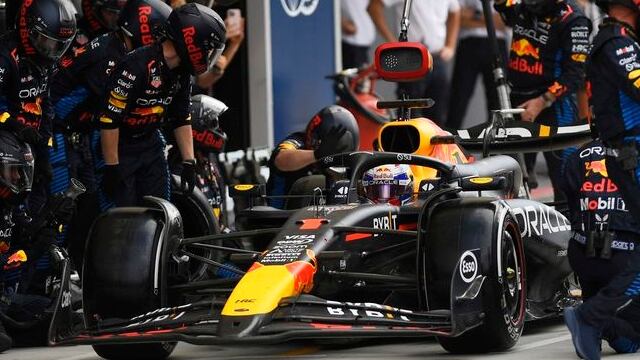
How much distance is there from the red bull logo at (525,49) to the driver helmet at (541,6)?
0.97 ft

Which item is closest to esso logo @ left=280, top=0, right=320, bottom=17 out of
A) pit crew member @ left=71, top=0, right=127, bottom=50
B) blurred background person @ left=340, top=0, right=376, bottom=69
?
blurred background person @ left=340, top=0, right=376, bottom=69

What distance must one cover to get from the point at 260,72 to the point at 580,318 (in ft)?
25.8

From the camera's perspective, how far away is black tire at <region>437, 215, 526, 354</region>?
8406mm

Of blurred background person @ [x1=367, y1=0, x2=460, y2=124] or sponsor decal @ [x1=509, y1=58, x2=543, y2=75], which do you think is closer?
sponsor decal @ [x1=509, y1=58, x2=543, y2=75]

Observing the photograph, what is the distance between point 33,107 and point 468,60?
29.3ft

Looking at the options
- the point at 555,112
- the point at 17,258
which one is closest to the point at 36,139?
the point at 17,258

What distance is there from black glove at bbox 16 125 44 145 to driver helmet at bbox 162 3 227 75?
39.8 inches

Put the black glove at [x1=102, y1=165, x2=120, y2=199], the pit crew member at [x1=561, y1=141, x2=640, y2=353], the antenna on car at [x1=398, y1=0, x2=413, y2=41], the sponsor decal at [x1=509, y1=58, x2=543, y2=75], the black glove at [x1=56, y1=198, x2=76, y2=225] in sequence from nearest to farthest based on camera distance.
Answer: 1. the pit crew member at [x1=561, y1=141, x2=640, y2=353]
2. the black glove at [x1=56, y1=198, x2=76, y2=225]
3. the black glove at [x1=102, y1=165, x2=120, y2=199]
4. the antenna on car at [x1=398, y1=0, x2=413, y2=41]
5. the sponsor decal at [x1=509, y1=58, x2=543, y2=75]

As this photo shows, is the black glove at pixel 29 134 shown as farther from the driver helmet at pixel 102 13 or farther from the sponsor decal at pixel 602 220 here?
the sponsor decal at pixel 602 220

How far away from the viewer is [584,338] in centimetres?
812

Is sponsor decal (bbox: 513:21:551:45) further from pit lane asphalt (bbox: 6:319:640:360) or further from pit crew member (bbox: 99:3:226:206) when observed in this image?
pit lane asphalt (bbox: 6:319:640:360)

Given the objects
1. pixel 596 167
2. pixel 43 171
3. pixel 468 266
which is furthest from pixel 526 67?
pixel 468 266

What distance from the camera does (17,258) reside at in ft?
32.1

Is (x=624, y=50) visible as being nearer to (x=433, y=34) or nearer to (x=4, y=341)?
(x=4, y=341)
